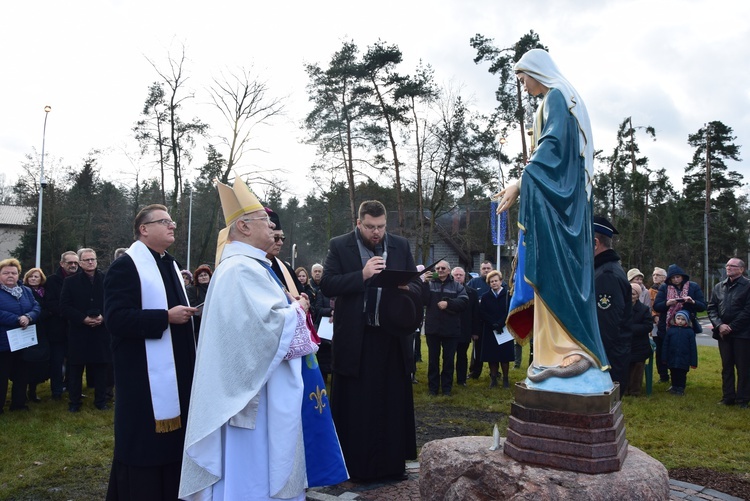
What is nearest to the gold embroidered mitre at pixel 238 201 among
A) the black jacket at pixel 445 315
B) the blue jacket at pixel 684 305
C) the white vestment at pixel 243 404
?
the white vestment at pixel 243 404

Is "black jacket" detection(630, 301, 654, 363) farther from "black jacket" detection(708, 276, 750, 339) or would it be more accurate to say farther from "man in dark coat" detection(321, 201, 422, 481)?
"man in dark coat" detection(321, 201, 422, 481)

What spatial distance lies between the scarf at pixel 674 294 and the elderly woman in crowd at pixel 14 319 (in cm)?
949

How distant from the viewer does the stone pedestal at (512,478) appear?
3117mm

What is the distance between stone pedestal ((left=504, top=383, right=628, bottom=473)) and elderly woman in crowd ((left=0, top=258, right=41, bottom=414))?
654cm

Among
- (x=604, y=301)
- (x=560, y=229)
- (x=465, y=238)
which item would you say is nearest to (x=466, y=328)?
(x=604, y=301)

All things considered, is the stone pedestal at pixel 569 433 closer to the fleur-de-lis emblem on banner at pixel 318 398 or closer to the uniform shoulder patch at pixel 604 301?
the fleur-de-lis emblem on banner at pixel 318 398

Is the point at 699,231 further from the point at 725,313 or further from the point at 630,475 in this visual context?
the point at 630,475

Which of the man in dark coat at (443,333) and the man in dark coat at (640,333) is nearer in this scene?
the man in dark coat at (640,333)

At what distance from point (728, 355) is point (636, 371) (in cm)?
129

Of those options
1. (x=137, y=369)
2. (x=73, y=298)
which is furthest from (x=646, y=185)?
(x=137, y=369)

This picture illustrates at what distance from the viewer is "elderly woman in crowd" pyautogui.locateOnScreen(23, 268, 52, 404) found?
7680 millimetres

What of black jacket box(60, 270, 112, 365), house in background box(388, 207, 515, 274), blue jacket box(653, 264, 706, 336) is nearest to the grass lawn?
black jacket box(60, 270, 112, 365)

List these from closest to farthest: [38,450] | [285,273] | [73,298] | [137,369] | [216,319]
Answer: [216,319] < [137,369] < [285,273] < [38,450] < [73,298]

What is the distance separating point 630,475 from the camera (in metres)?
3.21
